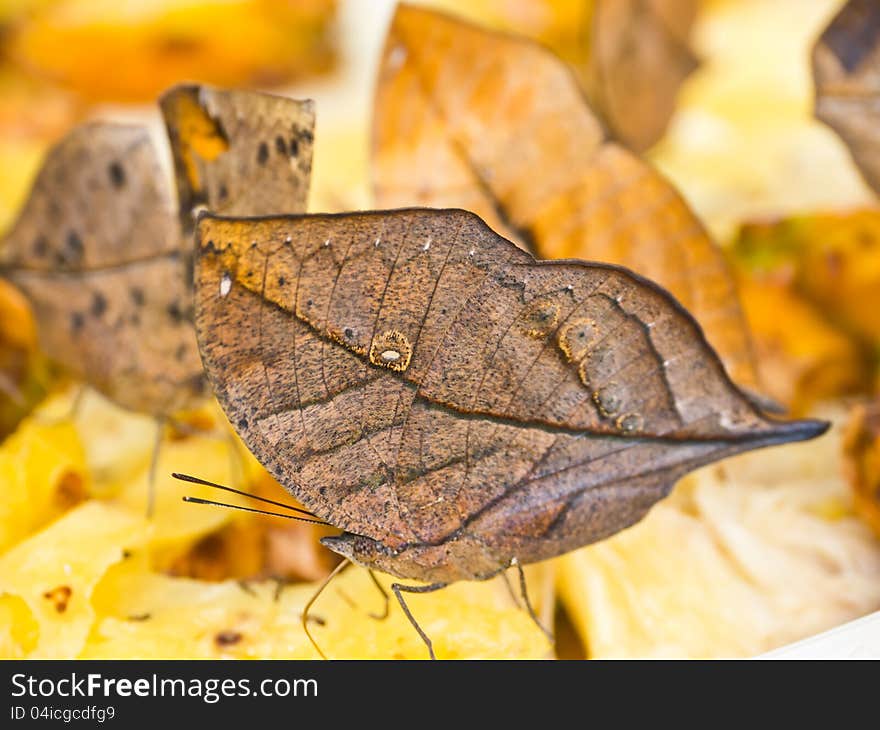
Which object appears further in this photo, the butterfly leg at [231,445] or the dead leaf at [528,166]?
the butterfly leg at [231,445]

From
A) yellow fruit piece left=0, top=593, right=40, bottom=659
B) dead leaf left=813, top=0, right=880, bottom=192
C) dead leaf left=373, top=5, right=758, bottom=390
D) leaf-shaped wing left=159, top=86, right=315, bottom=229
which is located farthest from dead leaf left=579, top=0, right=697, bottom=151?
yellow fruit piece left=0, top=593, right=40, bottom=659

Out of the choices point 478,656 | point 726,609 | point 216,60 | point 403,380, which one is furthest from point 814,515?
point 216,60

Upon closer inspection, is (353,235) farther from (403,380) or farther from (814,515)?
(814,515)

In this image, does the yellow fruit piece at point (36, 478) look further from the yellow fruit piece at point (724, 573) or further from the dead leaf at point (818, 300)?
the dead leaf at point (818, 300)

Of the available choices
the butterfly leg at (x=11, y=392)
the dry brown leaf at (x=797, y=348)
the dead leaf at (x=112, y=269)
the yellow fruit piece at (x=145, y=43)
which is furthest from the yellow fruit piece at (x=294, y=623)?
the yellow fruit piece at (x=145, y=43)

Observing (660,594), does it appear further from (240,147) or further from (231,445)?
(240,147)
